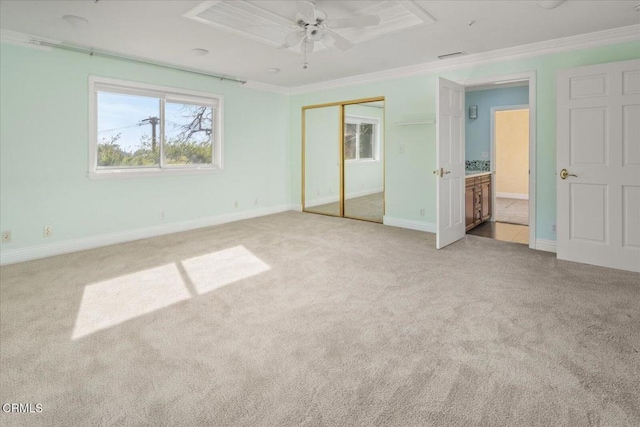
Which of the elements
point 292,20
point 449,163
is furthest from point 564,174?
point 292,20

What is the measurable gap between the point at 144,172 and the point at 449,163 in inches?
160

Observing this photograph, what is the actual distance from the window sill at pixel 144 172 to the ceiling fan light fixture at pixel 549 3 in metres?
4.66

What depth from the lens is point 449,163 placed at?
4.68 m

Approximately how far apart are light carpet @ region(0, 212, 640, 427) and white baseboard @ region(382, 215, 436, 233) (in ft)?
4.53

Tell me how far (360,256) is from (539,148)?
2.49m

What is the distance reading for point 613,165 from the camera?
3.66 m

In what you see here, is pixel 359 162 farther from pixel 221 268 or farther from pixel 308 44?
pixel 221 268

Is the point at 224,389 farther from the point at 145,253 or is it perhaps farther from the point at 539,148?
the point at 539,148

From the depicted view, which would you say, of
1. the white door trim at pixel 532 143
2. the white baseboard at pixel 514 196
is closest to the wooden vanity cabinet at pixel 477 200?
the white door trim at pixel 532 143

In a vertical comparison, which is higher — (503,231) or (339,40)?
(339,40)

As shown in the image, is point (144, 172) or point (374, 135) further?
point (374, 135)

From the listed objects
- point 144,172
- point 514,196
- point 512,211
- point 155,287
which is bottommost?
point 155,287

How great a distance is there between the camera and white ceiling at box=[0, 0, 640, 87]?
3236 mm

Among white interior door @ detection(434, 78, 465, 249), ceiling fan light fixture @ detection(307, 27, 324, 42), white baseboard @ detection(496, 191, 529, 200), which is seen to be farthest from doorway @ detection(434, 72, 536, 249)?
white baseboard @ detection(496, 191, 529, 200)
